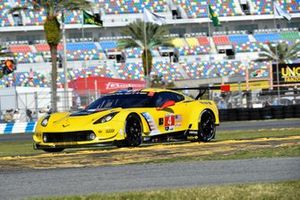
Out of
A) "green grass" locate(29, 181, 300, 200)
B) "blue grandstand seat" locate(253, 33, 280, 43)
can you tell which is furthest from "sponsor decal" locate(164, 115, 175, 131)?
"blue grandstand seat" locate(253, 33, 280, 43)

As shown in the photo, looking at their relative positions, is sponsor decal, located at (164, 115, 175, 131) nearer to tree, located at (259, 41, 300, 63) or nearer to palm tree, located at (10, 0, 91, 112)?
palm tree, located at (10, 0, 91, 112)

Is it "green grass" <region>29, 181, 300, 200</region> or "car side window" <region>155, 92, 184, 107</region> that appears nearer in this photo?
"green grass" <region>29, 181, 300, 200</region>

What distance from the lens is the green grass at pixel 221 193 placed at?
700cm

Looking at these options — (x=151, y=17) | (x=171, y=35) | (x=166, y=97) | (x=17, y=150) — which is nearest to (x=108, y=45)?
(x=171, y=35)

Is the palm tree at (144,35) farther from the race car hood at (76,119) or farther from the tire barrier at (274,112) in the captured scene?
the race car hood at (76,119)

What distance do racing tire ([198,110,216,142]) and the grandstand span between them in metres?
48.5

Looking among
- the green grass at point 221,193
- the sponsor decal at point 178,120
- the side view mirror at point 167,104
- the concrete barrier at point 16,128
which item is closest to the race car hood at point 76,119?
the side view mirror at point 167,104

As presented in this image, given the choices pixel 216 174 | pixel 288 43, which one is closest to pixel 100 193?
pixel 216 174

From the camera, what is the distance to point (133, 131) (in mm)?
14227

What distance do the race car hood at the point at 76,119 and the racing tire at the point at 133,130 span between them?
1.08 feet

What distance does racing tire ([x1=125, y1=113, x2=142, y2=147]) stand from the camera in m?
14.1

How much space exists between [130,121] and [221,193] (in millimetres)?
7113

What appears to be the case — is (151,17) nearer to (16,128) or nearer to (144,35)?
(144,35)

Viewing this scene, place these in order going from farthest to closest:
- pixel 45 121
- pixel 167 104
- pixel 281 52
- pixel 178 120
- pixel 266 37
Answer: pixel 266 37 → pixel 281 52 → pixel 178 120 → pixel 167 104 → pixel 45 121
